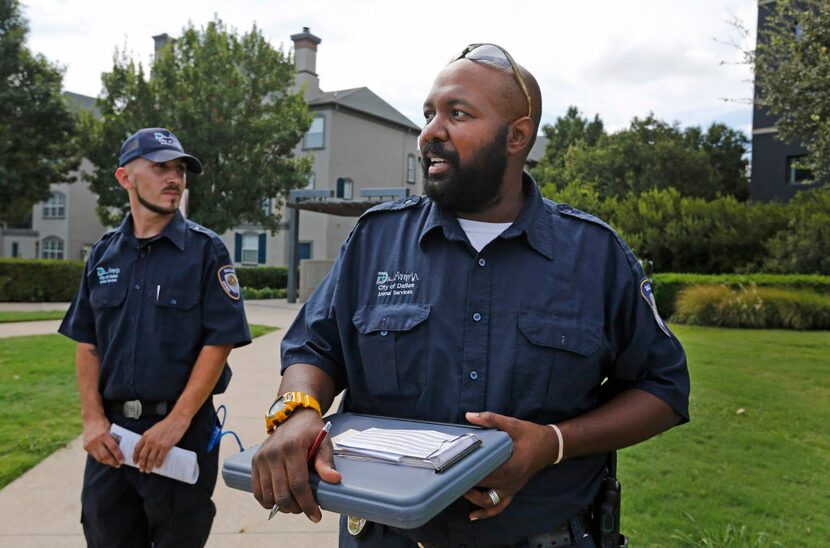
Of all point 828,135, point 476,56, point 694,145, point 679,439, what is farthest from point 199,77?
point 694,145

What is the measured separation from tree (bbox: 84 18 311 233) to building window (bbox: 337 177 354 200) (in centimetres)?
531

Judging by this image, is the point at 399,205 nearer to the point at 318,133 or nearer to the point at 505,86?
the point at 505,86

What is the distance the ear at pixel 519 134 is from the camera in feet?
6.32

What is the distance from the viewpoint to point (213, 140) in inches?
1027

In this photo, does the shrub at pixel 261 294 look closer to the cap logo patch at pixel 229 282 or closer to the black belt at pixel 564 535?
the cap logo patch at pixel 229 282

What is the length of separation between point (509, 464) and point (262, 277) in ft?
93.9

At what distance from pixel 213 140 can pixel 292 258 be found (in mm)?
6451

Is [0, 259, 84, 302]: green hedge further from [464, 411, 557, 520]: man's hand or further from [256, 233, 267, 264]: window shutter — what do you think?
[464, 411, 557, 520]: man's hand

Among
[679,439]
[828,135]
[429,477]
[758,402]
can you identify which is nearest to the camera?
[429,477]

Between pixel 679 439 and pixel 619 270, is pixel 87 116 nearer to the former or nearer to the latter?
pixel 679 439

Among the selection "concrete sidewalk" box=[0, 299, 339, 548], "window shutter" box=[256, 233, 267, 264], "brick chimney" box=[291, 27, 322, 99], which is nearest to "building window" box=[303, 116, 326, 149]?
"brick chimney" box=[291, 27, 322, 99]

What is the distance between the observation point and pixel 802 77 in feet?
30.8

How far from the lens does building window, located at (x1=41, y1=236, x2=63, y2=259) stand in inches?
1622

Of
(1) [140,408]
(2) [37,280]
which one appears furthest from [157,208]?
(2) [37,280]
